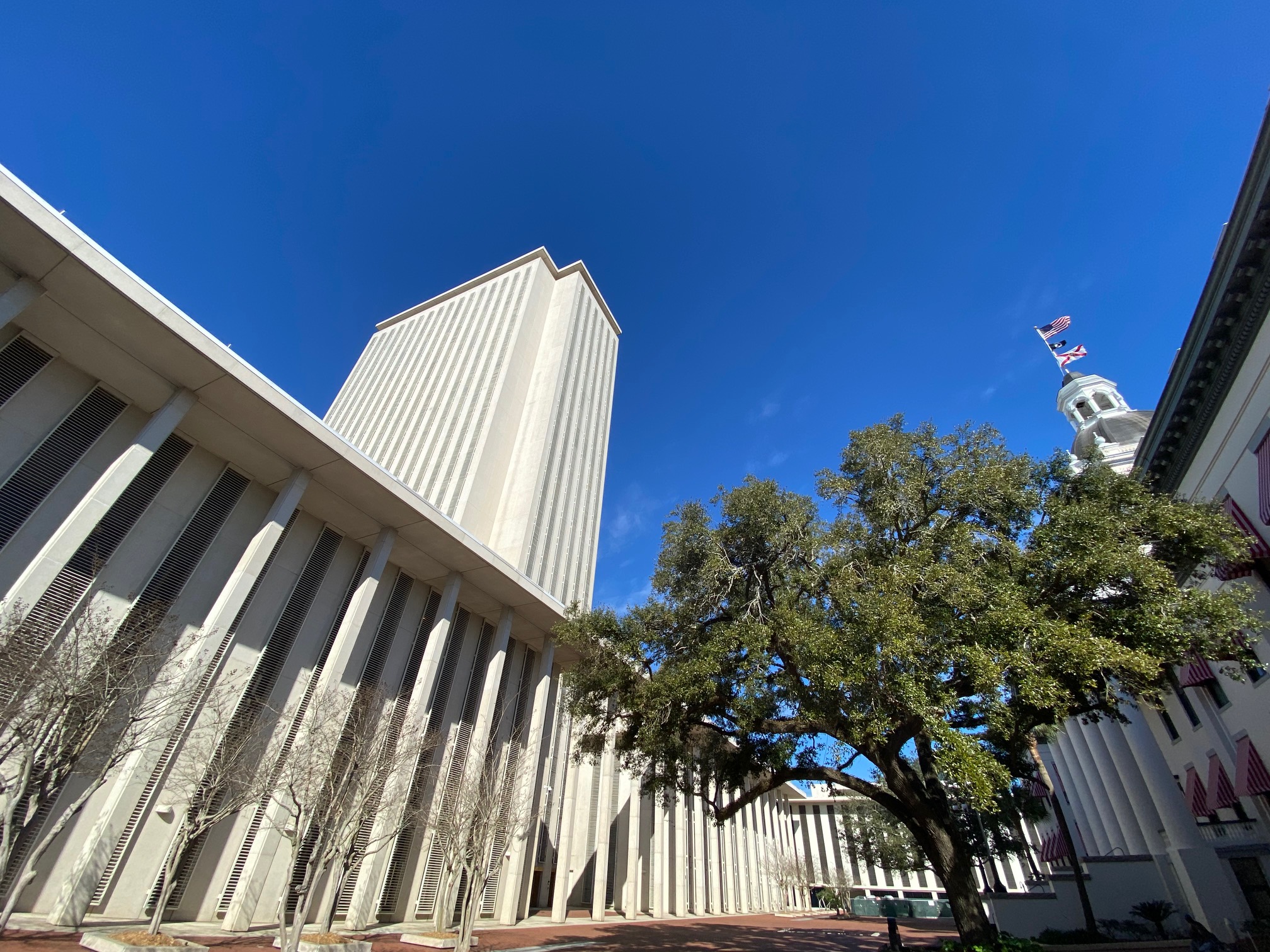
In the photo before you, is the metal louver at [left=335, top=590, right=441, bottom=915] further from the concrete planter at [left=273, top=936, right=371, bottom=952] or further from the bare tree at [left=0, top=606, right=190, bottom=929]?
the bare tree at [left=0, top=606, right=190, bottom=929]

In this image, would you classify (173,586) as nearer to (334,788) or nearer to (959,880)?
(334,788)

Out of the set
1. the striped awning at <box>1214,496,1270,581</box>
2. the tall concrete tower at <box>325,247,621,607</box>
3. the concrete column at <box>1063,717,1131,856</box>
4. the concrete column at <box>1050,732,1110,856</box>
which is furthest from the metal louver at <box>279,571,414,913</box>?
the concrete column at <box>1050,732,1110,856</box>

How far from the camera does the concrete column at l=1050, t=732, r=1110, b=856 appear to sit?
117 feet

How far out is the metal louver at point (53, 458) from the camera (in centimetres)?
1411

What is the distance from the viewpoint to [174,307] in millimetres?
15344

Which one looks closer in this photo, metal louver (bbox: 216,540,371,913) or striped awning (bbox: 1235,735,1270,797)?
metal louver (bbox: 216,540,371,913)

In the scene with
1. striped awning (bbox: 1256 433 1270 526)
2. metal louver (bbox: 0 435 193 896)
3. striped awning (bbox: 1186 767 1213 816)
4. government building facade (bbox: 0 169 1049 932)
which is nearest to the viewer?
metal louver (bbox: 0 435 193 896)

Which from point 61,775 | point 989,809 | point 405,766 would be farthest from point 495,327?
point 989,809

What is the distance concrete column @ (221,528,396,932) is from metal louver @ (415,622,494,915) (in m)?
2.76

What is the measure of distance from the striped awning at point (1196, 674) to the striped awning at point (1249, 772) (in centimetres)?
183

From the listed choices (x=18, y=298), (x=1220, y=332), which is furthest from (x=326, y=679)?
(x=1220, y=332)

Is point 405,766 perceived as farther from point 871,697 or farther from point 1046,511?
point 1046,511

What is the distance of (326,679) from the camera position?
1762 cm

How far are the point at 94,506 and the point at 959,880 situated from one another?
21.6 meters
